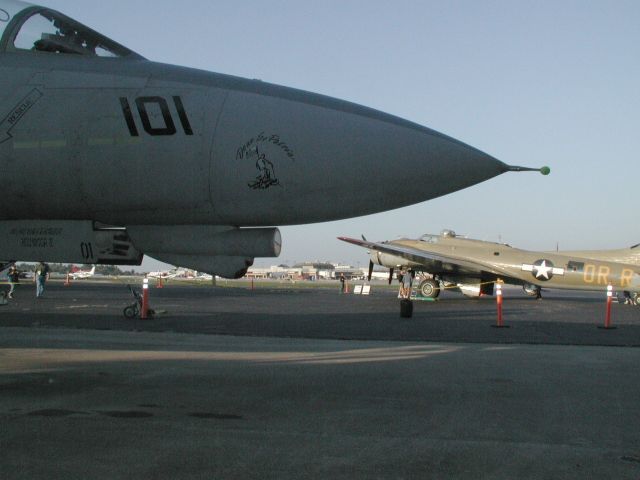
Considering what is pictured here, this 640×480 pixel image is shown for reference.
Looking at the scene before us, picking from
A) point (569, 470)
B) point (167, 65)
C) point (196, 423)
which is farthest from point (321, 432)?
point (167, 65)

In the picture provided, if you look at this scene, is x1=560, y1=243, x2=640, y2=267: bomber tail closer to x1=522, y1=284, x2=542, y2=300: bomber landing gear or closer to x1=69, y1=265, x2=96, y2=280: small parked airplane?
x1=522, y1=284, x2=542, y2=300: bomber landing gear

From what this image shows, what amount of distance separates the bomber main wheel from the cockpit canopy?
24.9 metres

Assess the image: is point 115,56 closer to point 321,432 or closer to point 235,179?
point 235,179

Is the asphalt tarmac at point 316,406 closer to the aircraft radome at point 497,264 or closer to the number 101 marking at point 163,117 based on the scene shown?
the number 101 marking at point 163,117

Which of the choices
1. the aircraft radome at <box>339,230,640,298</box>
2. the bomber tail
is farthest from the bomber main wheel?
the bomber tail

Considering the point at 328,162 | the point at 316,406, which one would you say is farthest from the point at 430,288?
the point at 328,162

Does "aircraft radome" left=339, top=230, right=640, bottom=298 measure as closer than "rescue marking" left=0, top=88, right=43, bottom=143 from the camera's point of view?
No

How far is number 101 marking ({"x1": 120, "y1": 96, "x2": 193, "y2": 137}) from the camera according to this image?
15.8 ft

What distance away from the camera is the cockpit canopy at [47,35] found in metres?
5.50

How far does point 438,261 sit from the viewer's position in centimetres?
2875

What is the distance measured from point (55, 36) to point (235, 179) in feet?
7.61

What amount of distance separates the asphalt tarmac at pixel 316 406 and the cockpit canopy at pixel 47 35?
3044mm

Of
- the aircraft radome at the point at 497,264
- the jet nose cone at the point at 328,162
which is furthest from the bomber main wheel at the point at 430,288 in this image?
the jet nose cone at the point at 328,162

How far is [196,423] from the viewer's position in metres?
4.88
